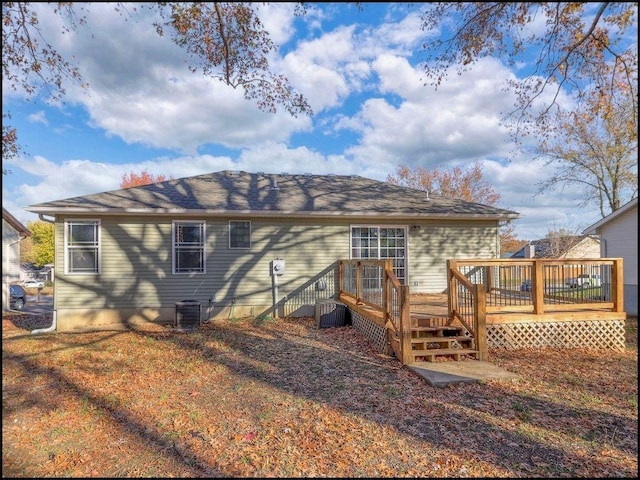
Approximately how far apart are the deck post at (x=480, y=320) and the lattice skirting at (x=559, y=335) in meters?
0.76

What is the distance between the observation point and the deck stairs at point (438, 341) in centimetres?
571

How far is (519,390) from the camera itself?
4.60 metres

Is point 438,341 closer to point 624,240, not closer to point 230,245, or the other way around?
point 230,245

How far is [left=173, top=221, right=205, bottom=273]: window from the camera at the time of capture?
9266mm

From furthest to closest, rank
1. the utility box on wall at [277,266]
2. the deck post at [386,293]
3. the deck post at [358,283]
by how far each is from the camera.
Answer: the utility box on wall at [277,266] → the deck post at [358,283] → the deck post at [386,293]

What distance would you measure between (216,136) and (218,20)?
8235 millimetres

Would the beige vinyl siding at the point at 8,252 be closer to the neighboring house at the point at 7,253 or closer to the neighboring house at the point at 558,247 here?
the neighboring house at the point at 7,253

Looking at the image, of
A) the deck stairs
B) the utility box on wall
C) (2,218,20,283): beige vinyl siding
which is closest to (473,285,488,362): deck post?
the deck stairs

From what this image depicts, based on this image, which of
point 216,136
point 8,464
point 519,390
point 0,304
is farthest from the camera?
point 216,136

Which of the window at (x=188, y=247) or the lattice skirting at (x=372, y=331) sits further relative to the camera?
the window at (x=188, y=247)

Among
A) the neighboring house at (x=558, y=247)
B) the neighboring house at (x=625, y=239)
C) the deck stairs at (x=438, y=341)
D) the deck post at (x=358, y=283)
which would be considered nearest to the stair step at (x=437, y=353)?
the deck stairs at (x=438, y=341)

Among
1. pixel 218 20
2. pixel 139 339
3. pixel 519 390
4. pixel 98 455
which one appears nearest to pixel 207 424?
pixel 98 455

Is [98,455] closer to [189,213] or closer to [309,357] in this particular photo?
[309,357]

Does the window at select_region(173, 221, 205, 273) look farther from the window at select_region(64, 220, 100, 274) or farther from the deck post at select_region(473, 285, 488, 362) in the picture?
the deck post at select_region(473, 285, 488, 362)
